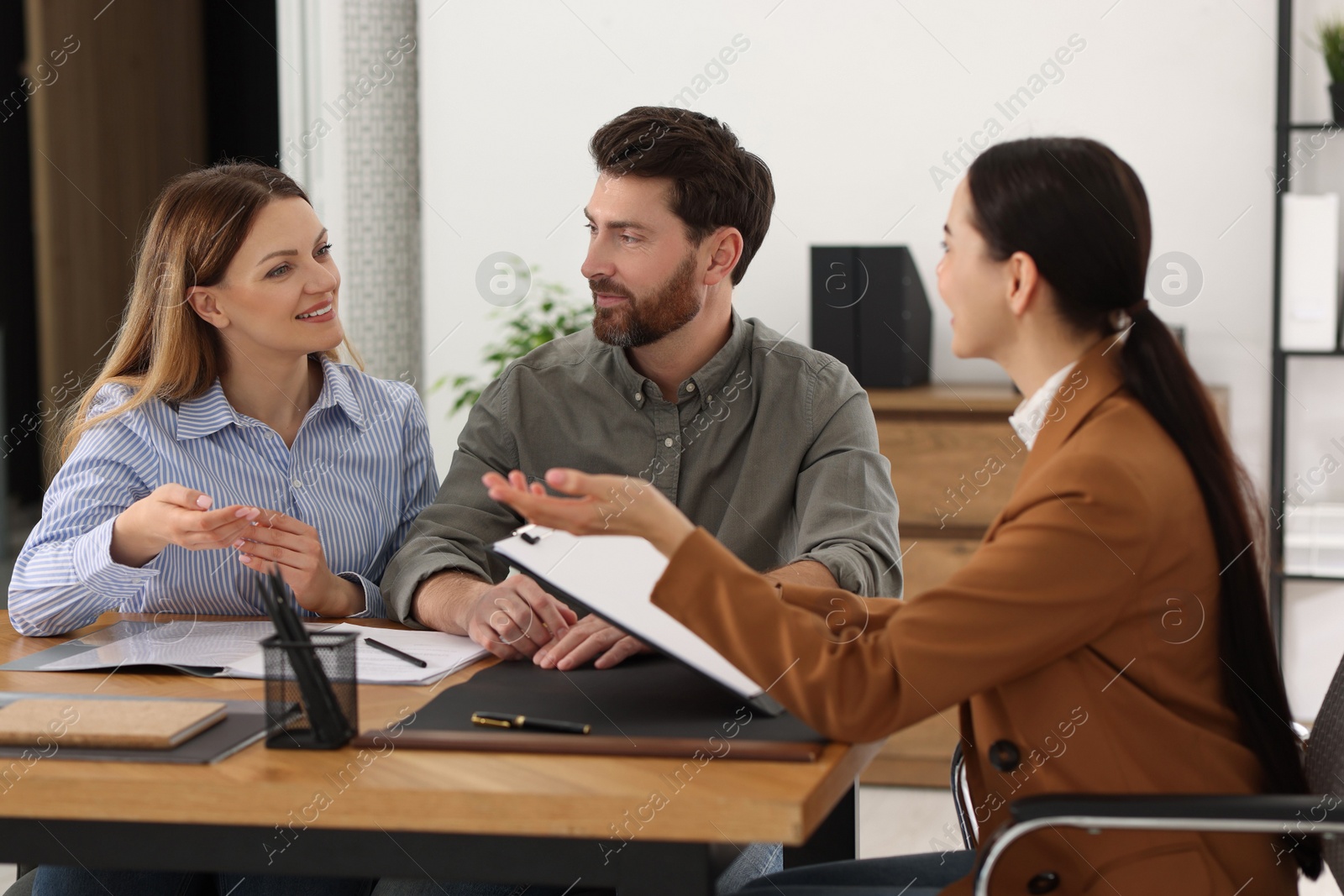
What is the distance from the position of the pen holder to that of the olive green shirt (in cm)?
58

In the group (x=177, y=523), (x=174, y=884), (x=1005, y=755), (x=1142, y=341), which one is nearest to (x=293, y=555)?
(x=177, y=523)

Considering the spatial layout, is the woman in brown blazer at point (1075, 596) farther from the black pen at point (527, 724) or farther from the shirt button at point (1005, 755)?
the black pen at point (527, 724)

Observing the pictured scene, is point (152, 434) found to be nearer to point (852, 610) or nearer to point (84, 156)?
point (852, 610)

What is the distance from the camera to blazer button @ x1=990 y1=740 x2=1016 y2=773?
1.22m

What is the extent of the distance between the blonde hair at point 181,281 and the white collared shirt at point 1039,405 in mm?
1189

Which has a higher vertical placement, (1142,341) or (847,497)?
(1142,341)

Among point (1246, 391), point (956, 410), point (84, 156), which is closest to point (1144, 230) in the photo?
point (956, 410)

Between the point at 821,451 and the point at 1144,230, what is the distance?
2.31 feet

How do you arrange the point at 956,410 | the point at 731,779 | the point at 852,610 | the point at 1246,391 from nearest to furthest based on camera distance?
the point at 731,779 < the point at 852,610 < the point at 956,410 < the point at 1246,391

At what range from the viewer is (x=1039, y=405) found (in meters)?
1.30

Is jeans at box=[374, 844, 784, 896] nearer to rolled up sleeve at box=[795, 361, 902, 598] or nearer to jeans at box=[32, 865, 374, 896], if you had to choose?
jeans at box=[32, 865, 374, 896]

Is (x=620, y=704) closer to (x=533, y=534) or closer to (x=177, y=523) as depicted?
(x=533, y=534)

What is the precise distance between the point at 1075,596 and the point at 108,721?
0.90m

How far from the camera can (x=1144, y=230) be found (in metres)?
1.27
